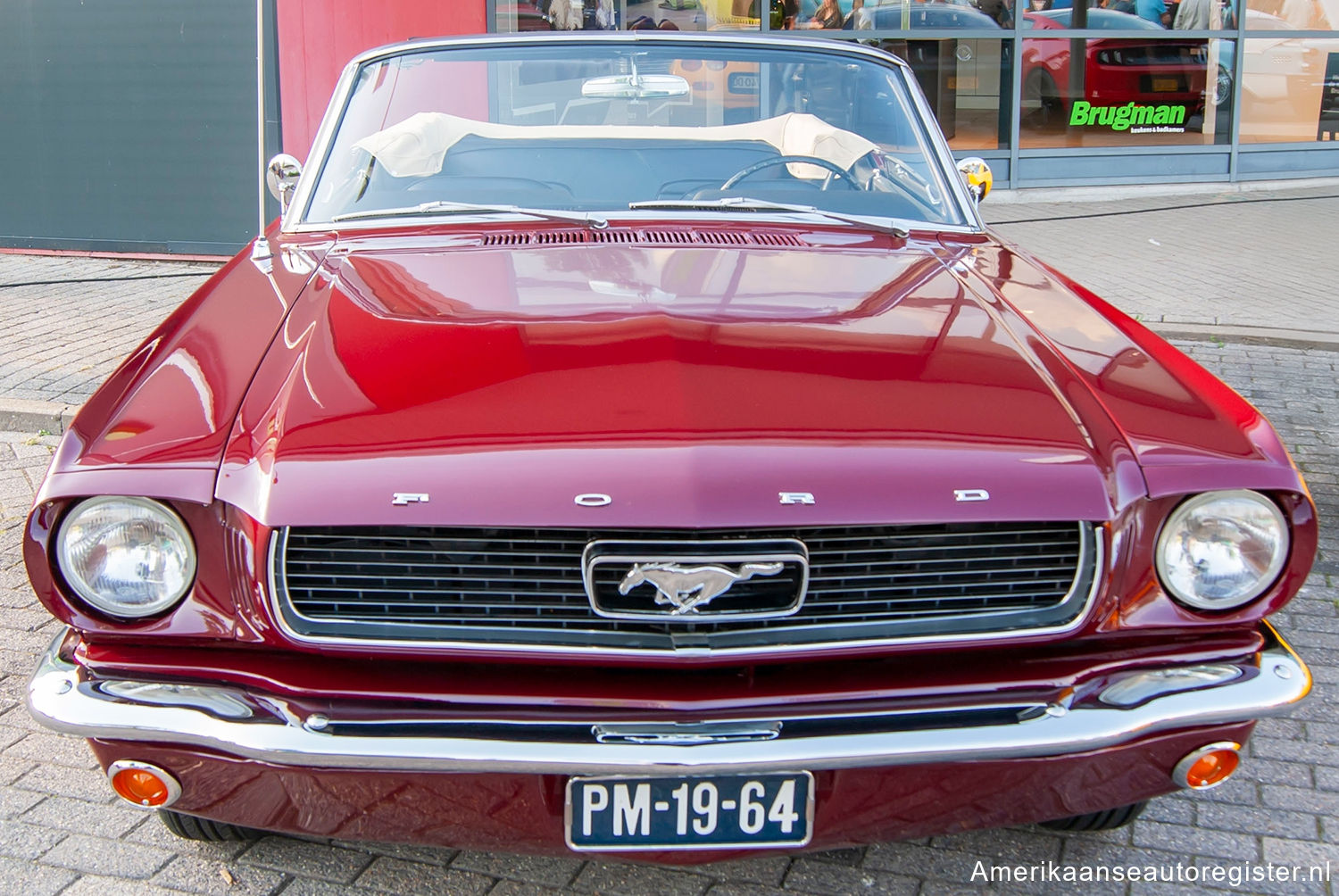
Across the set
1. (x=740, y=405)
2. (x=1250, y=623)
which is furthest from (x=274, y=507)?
(x=1250, y=623)

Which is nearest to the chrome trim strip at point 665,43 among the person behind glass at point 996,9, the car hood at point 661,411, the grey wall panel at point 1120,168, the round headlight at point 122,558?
the car hood at point 661,411

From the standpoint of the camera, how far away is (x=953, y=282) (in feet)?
8.64

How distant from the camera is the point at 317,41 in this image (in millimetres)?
8625

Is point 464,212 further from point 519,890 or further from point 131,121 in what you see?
point 131,121

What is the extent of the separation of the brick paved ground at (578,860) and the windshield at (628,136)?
148 cm

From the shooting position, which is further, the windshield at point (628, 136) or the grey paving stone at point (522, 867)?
the windshield at point (628, 136)

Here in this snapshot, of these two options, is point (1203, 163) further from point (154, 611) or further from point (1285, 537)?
point (154, 611)

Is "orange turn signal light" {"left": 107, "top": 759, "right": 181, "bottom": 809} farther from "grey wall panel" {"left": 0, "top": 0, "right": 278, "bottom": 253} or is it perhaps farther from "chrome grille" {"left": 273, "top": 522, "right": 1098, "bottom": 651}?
"grey wall panel" {"left": 0, "top": 0, "right": 278, "bottom": 253}

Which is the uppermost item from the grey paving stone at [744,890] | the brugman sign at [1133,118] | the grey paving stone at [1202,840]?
the brugman sign at [1133,118]

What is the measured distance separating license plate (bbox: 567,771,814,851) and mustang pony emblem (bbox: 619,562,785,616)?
27 cm

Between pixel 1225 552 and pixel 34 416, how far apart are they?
15.4 ft

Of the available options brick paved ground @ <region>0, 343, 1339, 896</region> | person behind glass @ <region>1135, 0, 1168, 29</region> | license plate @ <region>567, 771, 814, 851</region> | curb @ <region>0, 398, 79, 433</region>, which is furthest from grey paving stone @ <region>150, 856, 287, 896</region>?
person behind glass @ <region>1135, 0, 1168, 29</region>

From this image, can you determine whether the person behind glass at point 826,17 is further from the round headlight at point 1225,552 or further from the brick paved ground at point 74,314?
the round headlight at point 1225,552

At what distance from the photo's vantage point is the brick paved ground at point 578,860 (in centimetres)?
233
